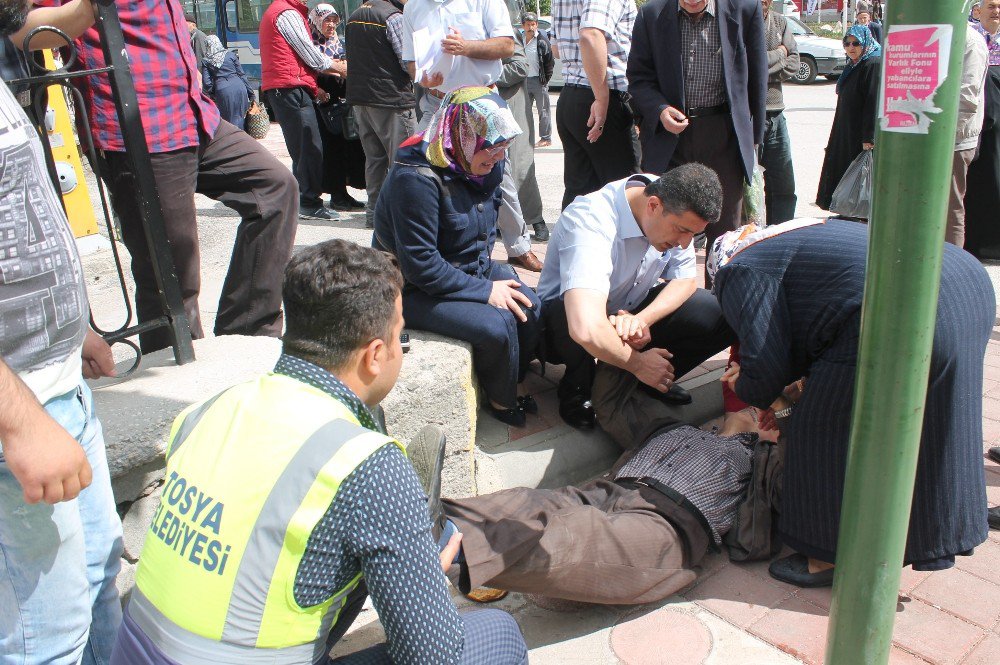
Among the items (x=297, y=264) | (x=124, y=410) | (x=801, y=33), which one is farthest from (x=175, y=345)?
(x=801, y=33)

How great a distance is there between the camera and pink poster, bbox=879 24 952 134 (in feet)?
4.52

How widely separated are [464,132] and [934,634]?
6.63 ft

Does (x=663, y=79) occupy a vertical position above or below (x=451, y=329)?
above

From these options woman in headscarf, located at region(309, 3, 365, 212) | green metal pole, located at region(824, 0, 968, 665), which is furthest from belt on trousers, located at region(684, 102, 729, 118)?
woman in headscarf, located at region(309, 3, 365, 212)

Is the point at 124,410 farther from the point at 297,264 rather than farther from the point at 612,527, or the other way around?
the point at 612,527

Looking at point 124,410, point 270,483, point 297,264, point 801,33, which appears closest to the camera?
point 270,483

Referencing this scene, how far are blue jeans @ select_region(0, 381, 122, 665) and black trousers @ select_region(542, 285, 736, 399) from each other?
1.80 metres

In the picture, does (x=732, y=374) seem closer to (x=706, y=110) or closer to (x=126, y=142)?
(x=706, y=110)

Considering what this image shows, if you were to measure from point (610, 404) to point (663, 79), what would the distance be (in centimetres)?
182

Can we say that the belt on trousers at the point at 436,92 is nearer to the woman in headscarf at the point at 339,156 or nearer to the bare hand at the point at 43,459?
the woman in headscarf at the point at 339,156

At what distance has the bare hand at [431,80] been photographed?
4.71m

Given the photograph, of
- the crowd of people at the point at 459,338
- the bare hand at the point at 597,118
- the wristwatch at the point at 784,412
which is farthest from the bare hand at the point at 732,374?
the bare hand at the point at 597,118

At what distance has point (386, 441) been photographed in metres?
1.46

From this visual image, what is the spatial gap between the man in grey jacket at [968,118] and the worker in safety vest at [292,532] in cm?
396
